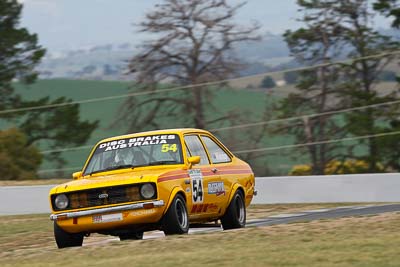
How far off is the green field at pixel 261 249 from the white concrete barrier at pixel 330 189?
858 centimetres

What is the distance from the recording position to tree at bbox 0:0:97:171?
3359cm

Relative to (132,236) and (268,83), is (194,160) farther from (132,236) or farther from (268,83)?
(268,83)

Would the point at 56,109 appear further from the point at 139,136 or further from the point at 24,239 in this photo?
the point at 139,136

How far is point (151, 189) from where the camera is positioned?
13.8m

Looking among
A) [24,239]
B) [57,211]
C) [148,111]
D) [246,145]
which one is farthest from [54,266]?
[148,111]

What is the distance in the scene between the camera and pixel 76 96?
1515 inches

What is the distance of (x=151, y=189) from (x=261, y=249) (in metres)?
2.28

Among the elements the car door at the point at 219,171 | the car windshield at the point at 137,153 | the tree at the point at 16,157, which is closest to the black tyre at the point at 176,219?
the car windshield at the point at 137,153

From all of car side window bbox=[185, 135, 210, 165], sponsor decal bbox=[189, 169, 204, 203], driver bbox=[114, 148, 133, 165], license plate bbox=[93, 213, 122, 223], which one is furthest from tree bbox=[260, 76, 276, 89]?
license plate bbox=[93, 213, 122, 223]

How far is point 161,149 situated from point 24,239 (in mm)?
3522

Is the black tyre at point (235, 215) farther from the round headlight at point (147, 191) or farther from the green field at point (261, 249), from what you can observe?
the round headlight at point (147, 191)

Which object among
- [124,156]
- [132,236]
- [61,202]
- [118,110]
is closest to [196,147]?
[124,156]

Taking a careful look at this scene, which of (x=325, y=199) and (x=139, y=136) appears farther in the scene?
(x=325, y=199)

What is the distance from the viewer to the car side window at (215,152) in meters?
15.6
